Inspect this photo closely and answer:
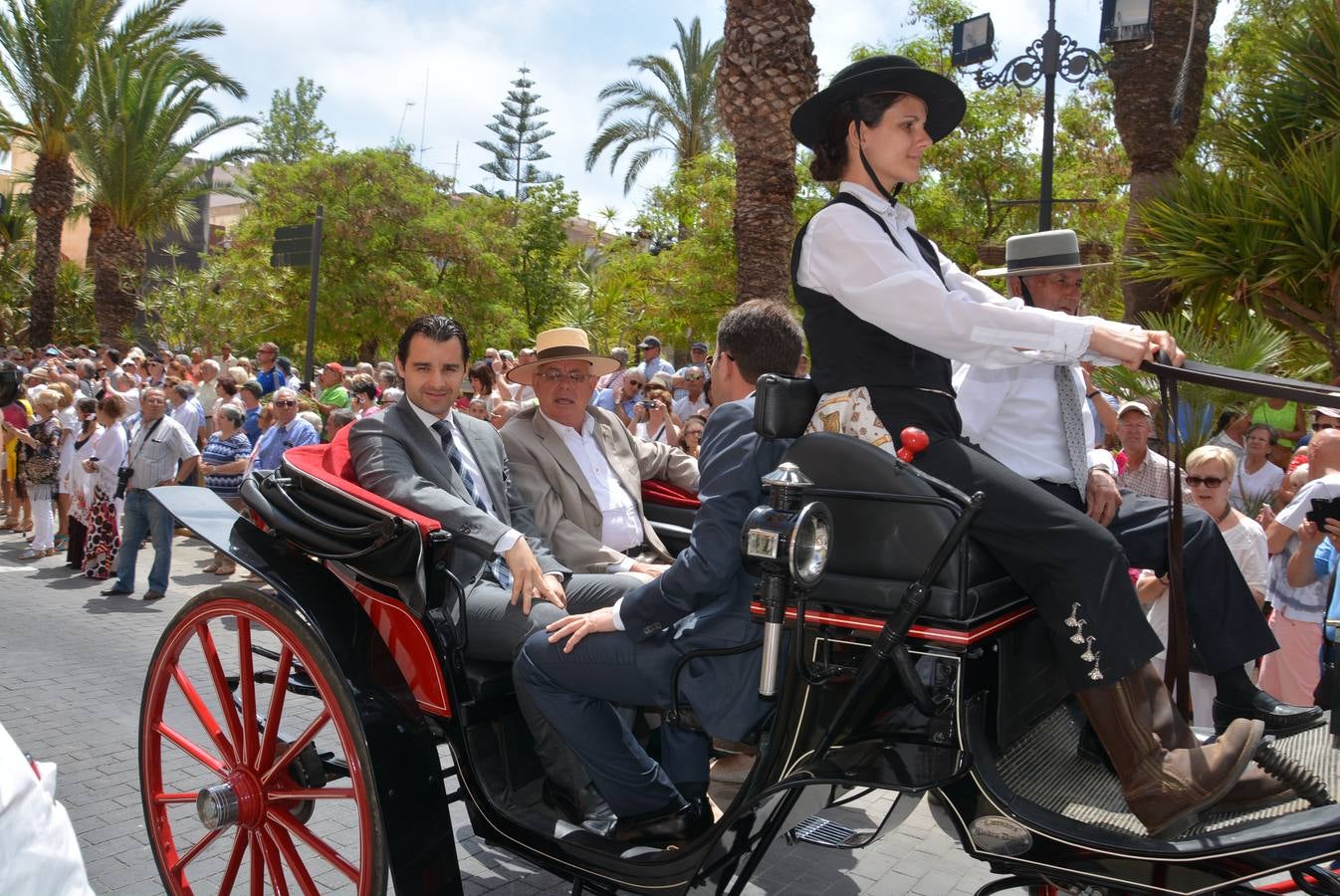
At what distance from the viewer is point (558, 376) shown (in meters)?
4.41

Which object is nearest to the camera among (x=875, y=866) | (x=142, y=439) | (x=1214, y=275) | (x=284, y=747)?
(x=284, y=747)

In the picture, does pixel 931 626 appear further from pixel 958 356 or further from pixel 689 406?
pixel 689 406

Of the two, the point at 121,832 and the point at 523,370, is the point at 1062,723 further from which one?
the point at 121,832

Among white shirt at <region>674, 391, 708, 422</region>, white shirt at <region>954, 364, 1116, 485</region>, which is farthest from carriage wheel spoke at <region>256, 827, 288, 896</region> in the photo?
white shirt at <region>674, 391, 708, 422</region>

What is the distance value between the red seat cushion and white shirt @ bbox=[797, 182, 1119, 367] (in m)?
1.32

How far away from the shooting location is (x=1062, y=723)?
2740 mm

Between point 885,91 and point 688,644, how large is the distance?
1.49 metres

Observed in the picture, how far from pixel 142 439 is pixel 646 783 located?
25.7ft

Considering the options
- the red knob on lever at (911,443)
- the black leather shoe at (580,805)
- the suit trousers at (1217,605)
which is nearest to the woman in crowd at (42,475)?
the black leather shoe at (580,805)

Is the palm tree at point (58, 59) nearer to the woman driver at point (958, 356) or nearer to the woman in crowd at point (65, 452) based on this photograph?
the woman in crowd at point (65, 452)

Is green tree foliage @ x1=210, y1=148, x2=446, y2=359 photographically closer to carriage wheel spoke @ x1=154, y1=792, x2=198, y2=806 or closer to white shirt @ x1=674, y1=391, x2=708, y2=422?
white shirt @ x1=674, y1=391, x2=708, y2=422

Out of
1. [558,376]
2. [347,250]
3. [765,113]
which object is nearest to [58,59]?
[347,250]

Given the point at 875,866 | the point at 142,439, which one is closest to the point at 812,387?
the point at 875,866

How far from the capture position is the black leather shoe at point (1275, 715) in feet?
8.41
